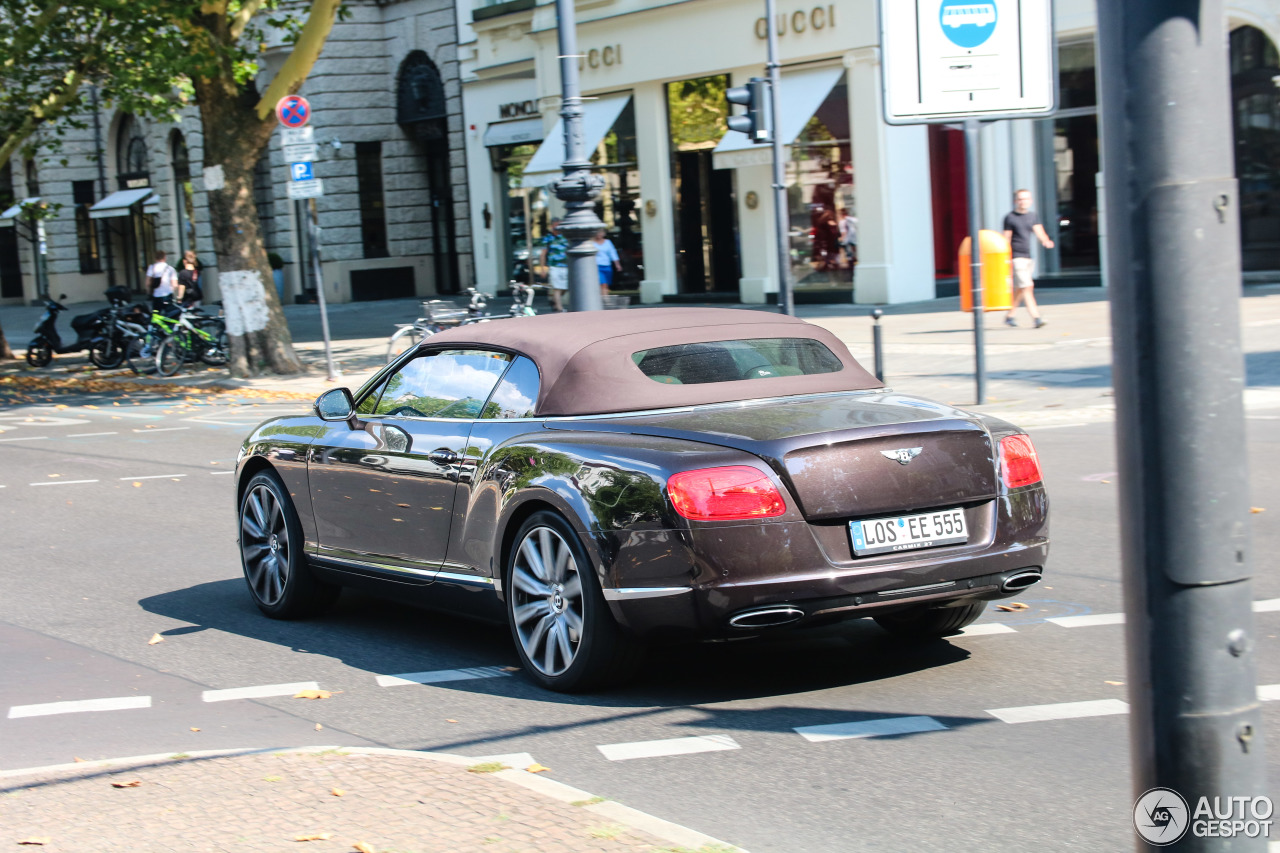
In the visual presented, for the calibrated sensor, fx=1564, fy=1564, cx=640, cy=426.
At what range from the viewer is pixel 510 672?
612 cm

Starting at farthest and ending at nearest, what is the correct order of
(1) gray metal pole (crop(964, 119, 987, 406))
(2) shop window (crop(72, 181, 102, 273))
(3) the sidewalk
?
(2) shop window (crop(72, 181, 102, 273))
(3) the sidewalk
(1) gray metal pole (crop(964, 119, 987, 406))

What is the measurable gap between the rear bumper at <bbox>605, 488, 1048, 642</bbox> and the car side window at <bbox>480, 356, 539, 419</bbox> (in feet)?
3.25

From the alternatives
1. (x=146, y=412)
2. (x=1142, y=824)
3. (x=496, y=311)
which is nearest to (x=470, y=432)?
(x=1142, y=824)

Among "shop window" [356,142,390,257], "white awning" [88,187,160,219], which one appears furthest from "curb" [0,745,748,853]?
"white awning" [88,187,160,219]

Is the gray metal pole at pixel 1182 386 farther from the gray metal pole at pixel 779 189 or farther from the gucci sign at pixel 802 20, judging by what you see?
the gucci sign at pixel 802 20

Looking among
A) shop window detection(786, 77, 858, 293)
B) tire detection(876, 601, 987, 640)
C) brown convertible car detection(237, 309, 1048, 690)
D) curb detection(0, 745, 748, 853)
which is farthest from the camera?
shop window detection(786, 77, 858, 293)

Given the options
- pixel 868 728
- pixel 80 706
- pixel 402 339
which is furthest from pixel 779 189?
pixel 868 728

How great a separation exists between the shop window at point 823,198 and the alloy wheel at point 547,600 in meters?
21.1

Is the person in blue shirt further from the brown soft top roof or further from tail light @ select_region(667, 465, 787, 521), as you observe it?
tail light @ select_region(667, 465, 787, 521)

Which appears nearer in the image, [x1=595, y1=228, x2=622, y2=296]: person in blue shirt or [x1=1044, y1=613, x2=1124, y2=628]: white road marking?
[x1=1044, y1=613, x2=1124, y2=628]: white road marking

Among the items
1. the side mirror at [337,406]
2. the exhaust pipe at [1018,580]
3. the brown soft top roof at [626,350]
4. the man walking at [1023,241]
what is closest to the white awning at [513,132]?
the man walking at [1023,241]

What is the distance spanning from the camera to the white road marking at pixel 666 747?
487 cm

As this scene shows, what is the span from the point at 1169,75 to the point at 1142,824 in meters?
1.16

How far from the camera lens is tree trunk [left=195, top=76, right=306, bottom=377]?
21000 millimetres
